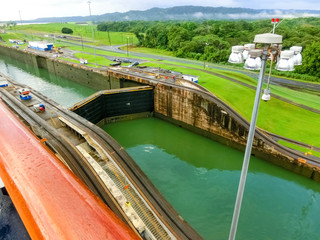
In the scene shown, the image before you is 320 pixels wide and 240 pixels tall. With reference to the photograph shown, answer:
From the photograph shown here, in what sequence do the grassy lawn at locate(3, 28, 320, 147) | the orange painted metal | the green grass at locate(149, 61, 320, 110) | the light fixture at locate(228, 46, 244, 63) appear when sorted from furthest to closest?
1. the green grass at locate(149, 61, 320, 110)
2. the grassy lawn at locate(3, 28, 320, 147)
3. the light fixture at locate(228, 46, 244, 63)
4. the orange painted metal

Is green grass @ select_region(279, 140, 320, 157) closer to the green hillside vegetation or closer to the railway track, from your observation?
the railway track

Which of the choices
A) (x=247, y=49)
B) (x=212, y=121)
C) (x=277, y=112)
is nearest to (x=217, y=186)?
(x=212, y=121)

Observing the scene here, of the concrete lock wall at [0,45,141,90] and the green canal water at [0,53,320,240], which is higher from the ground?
the concrete lock wall at [0,45,141,90]

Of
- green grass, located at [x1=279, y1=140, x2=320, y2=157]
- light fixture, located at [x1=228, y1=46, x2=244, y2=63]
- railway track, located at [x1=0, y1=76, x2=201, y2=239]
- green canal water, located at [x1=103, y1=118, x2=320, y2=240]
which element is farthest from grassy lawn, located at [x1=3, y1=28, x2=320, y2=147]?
light fixture, located at [x1=228, y1=46, x2=244, y2=63]

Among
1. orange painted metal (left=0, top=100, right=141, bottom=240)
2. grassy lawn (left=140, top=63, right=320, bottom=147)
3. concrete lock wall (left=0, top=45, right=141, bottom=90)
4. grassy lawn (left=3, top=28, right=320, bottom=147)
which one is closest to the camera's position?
orange painted metal (left=0, top=100, right=141, bottom=240)

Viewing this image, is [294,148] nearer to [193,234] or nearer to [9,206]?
[193,234]

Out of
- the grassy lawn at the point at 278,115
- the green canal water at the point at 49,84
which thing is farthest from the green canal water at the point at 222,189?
the green canal water at the point at 49,84
